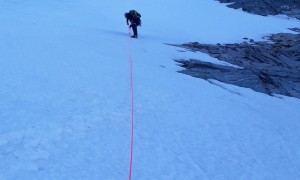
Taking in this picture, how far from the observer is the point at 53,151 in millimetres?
4781

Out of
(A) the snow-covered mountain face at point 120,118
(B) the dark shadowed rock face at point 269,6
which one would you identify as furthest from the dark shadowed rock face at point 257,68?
(B) the dark shadowed rock face at point 269,6

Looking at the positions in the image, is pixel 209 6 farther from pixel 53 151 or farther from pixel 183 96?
pixel 53 151

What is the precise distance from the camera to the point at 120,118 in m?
6.41

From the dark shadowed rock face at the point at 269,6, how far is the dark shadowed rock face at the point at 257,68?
773 inches

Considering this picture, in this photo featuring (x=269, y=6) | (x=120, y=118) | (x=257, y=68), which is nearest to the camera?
(x=120, y=118)

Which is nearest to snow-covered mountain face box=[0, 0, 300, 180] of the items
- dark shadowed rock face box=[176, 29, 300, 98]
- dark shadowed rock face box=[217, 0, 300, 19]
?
dark shadowed rock face box=[176, 29, 300, 98]

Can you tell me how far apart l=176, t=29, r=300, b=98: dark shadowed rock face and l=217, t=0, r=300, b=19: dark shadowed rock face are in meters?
19.6

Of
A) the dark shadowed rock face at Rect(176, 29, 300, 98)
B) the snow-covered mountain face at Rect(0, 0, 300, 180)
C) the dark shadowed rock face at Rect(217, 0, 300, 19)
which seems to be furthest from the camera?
the dark shadowed rock face at Rect(217, 0, 300, 19)

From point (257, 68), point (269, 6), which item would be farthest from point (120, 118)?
point (269, 6)

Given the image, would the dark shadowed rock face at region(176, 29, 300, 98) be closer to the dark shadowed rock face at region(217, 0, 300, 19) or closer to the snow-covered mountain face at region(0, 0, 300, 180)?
the snow-covered mountain face at region(0, 0, 300, 180)

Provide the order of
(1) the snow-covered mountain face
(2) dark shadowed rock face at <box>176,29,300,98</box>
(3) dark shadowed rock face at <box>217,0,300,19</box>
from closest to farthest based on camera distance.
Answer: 1. (1) the snow-covered mountain face
2. (2) dark shadowed rock face at <box>176,29,300,98</box>
3. (3) dark shadowed rock face at <box>217,0,300,19</box>

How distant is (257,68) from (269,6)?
97.2ft

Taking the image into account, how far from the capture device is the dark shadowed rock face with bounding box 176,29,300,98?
461 inches

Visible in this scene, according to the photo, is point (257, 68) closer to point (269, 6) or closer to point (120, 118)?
point (120, 118)
